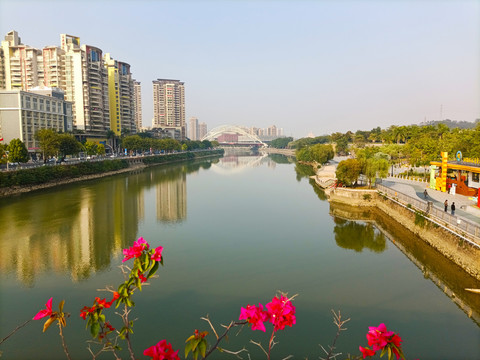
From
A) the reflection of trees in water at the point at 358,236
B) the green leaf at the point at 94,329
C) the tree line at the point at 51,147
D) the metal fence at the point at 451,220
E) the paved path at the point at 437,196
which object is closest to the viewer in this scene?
the green leaf at the point at 94,329

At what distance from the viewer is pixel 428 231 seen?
1456cm

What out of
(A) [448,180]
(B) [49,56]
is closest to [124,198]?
(A) [448,180]

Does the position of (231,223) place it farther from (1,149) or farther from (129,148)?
(129,148)

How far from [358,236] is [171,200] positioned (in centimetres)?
1546

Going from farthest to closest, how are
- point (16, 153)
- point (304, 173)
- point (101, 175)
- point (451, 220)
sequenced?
1. point (304, 173)
2. point (101, 175)
3. point (16, 153)
4. point (451, 220)

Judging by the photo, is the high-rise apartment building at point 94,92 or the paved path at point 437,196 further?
the high-rise apartment building at point 94,92

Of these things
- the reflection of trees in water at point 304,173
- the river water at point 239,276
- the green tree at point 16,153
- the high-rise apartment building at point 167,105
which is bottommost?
the river water at point 239,276

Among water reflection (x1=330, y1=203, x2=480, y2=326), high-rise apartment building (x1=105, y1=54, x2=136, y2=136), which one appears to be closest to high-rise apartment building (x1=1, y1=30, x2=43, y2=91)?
high-rise apartment building (x1=105, y1=54, x2=136, y2=136)

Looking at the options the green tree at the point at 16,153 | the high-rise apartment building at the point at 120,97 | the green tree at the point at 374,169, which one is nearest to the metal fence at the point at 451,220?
the green tree at the point at 374,169

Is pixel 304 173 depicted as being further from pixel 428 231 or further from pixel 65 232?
pixel 65 232

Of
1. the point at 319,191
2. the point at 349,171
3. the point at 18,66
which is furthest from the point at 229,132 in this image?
the point at 349,171

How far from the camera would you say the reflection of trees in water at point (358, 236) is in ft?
51.1

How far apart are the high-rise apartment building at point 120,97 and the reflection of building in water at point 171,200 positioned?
3588 cm

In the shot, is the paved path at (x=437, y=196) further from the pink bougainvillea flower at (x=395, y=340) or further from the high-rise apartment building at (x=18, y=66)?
the high-rise apartment building at (x=18, y=66)
